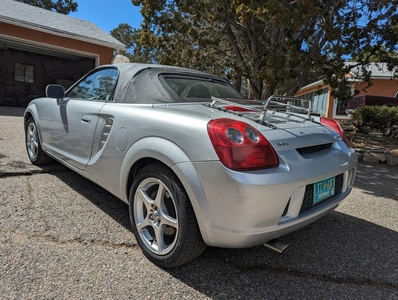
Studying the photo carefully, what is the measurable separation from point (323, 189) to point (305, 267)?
0.62 m

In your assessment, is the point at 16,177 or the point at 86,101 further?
the point at 16,177

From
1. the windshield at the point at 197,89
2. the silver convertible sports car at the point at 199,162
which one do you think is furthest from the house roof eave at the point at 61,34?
the windshield at the point at 197,89

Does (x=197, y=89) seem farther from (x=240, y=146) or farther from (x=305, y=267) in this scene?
(x=305, y=267)

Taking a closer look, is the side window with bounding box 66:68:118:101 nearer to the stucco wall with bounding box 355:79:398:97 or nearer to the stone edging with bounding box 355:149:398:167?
the stone edging with bounding box 355:149:398:167

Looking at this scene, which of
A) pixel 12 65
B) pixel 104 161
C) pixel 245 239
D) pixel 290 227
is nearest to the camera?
pixel 245 239

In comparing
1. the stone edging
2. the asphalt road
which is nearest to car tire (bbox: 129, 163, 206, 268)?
the asphalt road

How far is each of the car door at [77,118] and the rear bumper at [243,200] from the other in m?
1.38

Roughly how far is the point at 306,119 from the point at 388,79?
1878 centimetres

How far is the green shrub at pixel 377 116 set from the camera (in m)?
11.1

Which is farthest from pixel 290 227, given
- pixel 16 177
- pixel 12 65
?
pixel 12 65

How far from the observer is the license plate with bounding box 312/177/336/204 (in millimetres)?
2139

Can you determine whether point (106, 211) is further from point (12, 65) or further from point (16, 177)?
point (12, 65)

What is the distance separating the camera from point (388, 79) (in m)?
18.0

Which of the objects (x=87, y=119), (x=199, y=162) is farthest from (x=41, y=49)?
(x=199, y=162)
